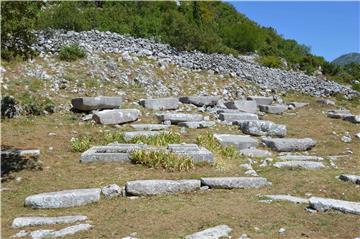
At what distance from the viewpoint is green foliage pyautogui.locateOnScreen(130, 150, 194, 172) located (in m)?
10.6

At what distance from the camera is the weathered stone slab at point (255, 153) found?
12581mm

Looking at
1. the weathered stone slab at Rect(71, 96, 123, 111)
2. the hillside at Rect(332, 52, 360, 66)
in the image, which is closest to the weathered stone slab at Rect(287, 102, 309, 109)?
the weathered stone slab at Rect(71, 96, 123, 111)

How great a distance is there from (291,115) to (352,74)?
47.2 feet

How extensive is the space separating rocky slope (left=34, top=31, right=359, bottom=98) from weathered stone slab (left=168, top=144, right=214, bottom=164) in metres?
9.46

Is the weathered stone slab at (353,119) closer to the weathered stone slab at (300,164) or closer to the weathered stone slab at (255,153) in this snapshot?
the weathered stone slab at (255,153)

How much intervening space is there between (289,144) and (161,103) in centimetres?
527

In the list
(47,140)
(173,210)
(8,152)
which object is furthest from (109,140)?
(173,210)

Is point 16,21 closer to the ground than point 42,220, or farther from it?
farther from it

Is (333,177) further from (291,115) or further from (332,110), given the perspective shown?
(332,110)

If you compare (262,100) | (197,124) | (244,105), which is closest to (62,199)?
(197,124)

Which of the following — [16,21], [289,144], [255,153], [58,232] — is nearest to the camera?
[58,232]

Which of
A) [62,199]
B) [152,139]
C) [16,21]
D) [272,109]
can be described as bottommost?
[62,199]

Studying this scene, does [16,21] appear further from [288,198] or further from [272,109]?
[272,109]

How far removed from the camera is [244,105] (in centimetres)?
1842
